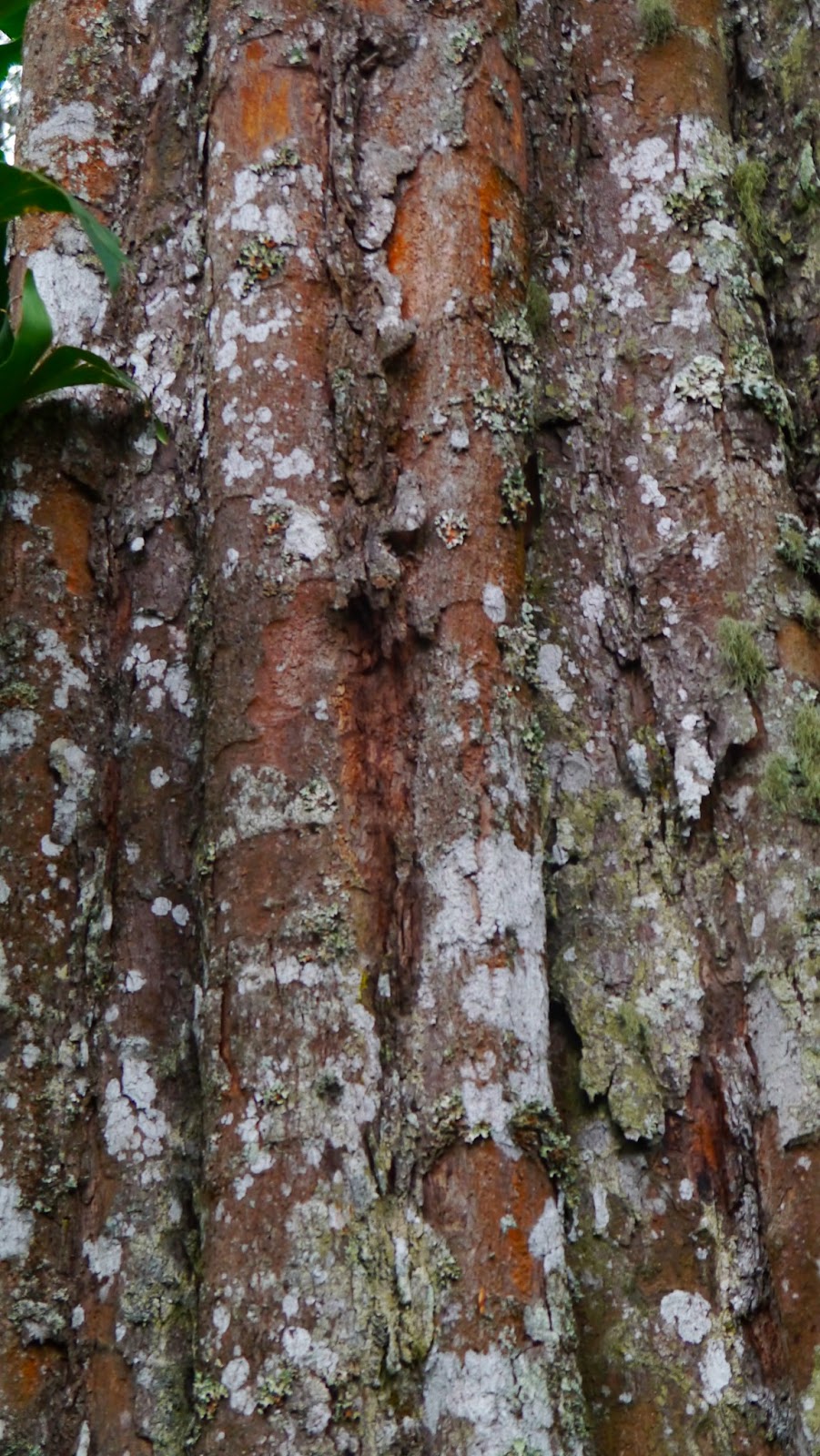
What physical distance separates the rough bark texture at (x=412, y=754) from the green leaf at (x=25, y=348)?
0.27 ft

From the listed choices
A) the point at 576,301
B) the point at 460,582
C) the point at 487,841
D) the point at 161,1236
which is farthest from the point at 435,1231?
the point at 576,301

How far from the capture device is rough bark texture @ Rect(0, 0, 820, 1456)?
5.98 feet

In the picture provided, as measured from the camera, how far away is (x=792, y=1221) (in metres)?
1.91

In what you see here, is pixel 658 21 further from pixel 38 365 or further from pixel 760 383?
pixel 38 365

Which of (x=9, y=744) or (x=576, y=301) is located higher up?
(x=576, y=301)

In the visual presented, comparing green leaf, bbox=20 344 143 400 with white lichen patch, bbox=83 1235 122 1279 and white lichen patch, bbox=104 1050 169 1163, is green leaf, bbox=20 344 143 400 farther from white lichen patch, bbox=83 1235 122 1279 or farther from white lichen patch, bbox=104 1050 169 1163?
white lichen patch, bbox=83 1235 122 1279

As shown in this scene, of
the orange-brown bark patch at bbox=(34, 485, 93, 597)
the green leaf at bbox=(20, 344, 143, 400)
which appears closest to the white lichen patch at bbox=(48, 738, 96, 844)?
the orange-brown bark patch at bbox=(34, 485, 93, 597)

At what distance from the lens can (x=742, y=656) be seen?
7.10ft

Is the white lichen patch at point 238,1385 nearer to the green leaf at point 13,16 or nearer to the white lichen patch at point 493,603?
the white lichen patch at point 493,603

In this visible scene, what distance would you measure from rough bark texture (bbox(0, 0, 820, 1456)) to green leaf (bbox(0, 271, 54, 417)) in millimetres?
82

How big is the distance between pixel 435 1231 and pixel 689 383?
4.44ft

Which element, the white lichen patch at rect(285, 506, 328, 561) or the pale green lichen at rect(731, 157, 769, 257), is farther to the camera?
the pale green lichen at rect(731, 157, 769, 257)

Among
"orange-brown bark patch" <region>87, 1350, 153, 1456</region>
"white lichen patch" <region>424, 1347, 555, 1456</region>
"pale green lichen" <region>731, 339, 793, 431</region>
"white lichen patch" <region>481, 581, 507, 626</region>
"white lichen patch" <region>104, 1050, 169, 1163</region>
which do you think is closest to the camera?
"white lichen patch" <region>424, 1347, 555, 1456</region>

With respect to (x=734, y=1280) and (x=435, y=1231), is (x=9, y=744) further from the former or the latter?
(x=734, y=1280)
